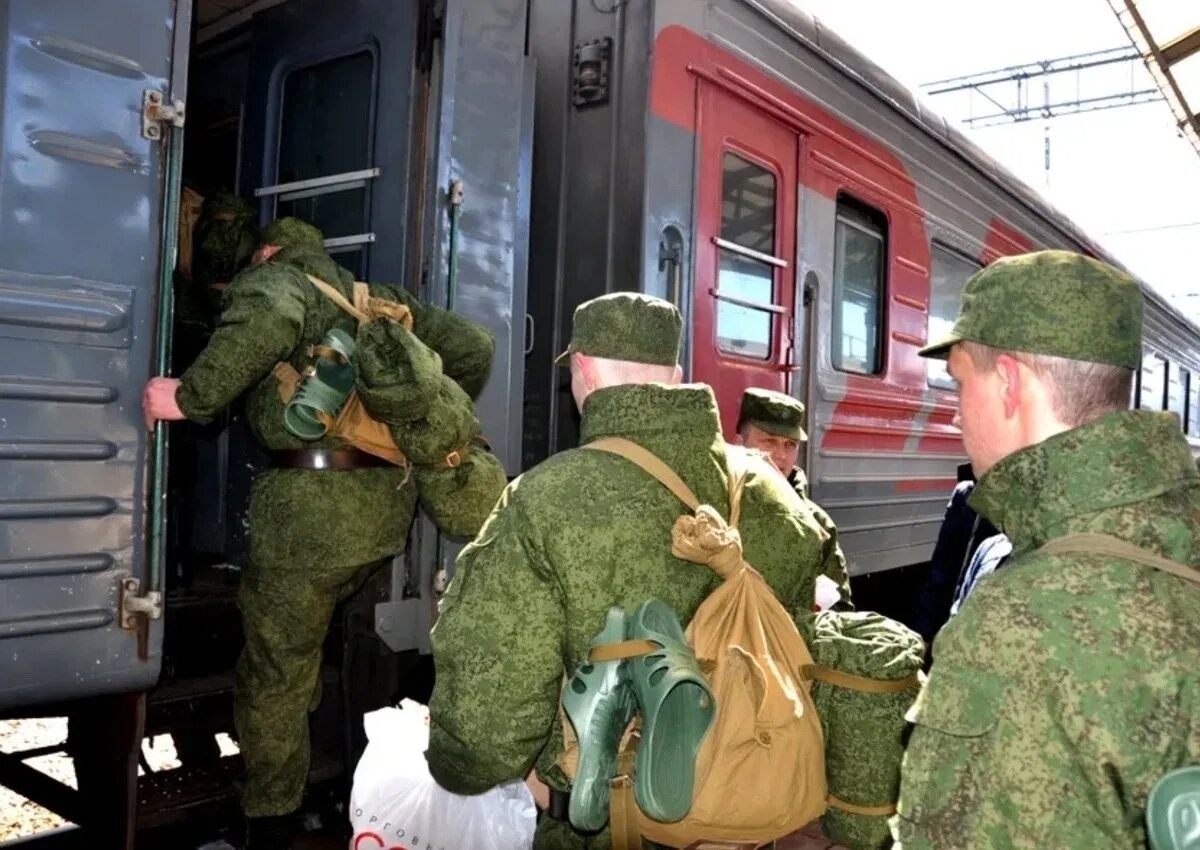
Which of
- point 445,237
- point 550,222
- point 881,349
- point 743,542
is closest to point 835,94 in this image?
point 881,349

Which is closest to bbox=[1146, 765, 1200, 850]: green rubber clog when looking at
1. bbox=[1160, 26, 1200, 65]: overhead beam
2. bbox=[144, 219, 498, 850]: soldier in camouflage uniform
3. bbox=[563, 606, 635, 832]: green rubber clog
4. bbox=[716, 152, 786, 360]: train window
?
bbox=[563, 606, 635, 832]: green rubber clog

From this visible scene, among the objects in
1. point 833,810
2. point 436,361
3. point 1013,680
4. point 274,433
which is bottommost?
point 833,810

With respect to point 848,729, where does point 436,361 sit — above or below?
above

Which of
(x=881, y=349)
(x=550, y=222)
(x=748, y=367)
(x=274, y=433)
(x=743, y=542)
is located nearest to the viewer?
(x=743, y=542)

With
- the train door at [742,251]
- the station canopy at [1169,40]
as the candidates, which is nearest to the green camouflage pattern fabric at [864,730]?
the train door at [742,251]

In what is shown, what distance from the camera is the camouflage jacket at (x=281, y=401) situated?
2.37 metres

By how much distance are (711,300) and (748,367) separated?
343 millimetres

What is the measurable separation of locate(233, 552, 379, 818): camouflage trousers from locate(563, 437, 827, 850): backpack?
116 cm

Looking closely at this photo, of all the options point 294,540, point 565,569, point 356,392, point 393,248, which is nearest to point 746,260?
point 393,248

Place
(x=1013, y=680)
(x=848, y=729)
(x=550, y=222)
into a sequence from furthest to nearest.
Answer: (x=550, y=222) → (x=848, y=729) → (x=1013, y=680)

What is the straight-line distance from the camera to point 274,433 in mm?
2600

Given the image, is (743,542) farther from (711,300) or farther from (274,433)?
(711,300)

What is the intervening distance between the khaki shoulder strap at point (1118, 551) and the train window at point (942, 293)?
4.21 m

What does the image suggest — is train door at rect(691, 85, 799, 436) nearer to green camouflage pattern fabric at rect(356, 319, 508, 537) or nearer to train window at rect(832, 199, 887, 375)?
train window at rect(832, 199, 887, 375)
